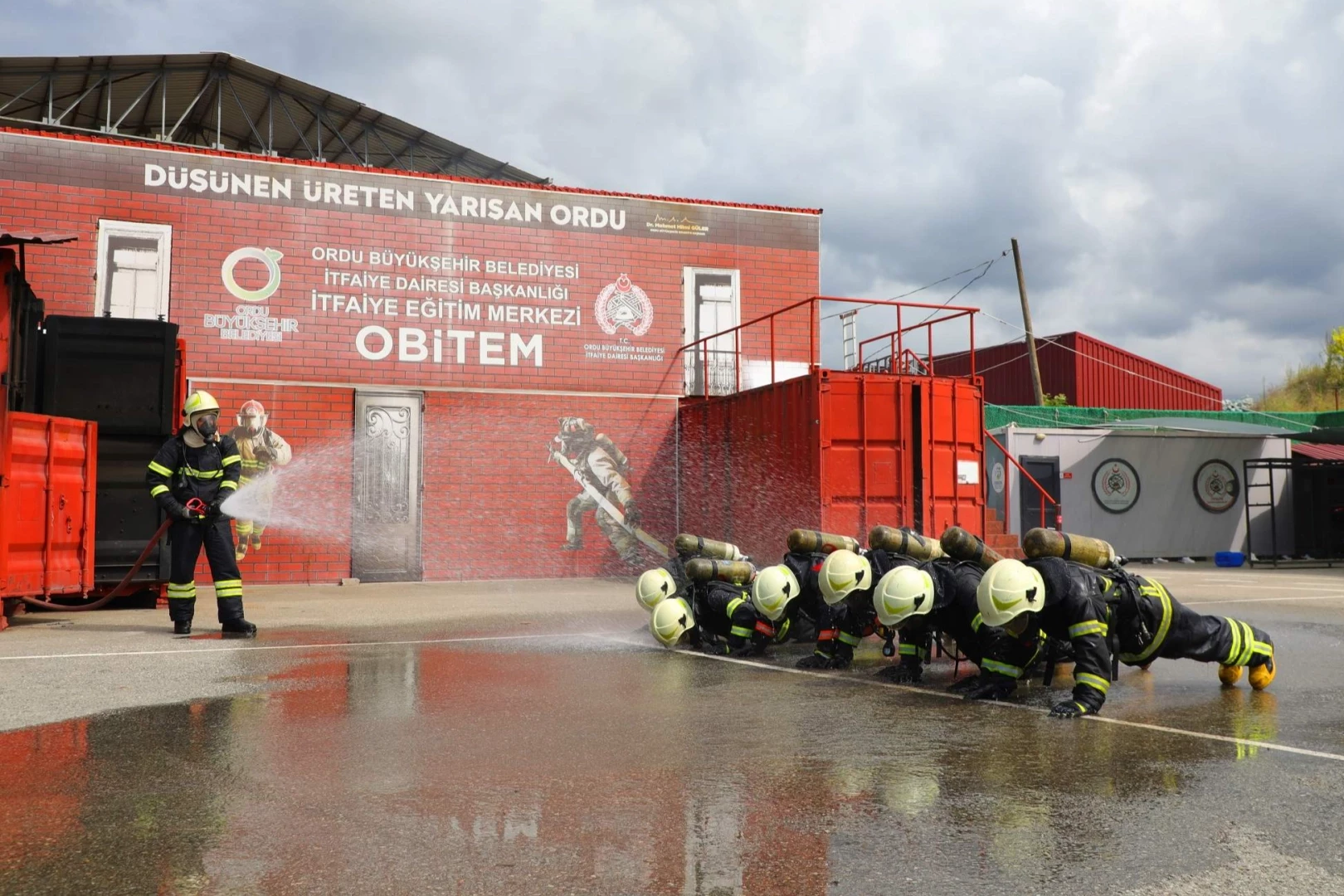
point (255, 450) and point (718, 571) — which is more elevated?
point (255, 450)

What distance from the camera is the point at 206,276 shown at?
1599 cm

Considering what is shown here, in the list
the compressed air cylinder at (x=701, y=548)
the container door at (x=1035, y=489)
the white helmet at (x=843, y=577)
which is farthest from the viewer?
the container door at (x=1035, y=489)

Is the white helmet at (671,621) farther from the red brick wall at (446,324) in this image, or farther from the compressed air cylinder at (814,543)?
the red brick wall at (446,324)

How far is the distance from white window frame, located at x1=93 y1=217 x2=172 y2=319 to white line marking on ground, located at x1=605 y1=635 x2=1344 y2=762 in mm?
10426

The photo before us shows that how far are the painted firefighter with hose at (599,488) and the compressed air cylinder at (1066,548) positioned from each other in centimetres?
1136

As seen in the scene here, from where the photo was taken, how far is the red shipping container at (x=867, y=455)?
44.5ft

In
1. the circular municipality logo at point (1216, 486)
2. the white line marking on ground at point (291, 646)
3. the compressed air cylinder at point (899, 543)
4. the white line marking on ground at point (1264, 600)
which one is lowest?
the white line marking on ground at point (1264, 600)

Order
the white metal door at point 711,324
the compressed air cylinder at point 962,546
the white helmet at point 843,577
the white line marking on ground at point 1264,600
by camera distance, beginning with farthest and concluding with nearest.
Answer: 1. the white metal door at point 711,324
2. the white line marking on ground at point 1264,600
3. the white helmet at point 843,577
4. the compressed air cylinder at point 962,546

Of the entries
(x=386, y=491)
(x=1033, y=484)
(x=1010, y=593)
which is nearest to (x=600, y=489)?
(x=386, y=491)

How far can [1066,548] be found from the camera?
6.35 meters

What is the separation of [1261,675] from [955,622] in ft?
6.37

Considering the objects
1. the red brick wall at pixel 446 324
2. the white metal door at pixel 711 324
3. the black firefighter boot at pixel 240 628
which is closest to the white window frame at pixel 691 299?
the white metal door at pixel 711 324

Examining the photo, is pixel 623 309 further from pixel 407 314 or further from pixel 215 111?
pixel 215 111

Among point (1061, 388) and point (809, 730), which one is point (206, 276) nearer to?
point (809, 730)
